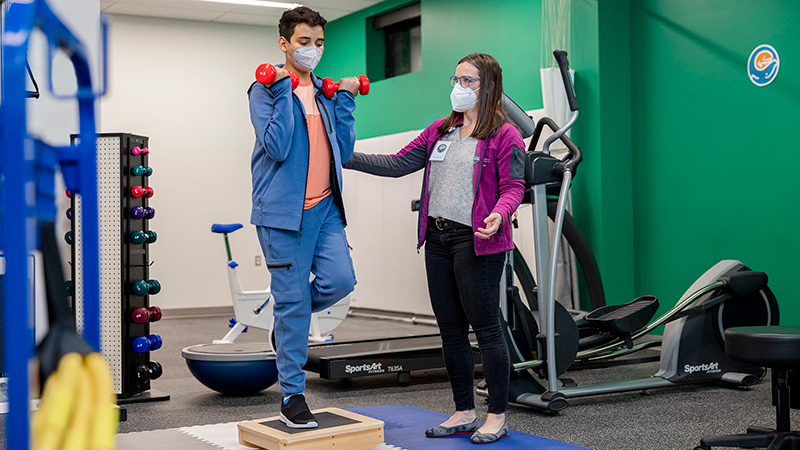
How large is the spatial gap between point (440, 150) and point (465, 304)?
1.91 feet

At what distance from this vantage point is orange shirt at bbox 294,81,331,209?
9.00 ft

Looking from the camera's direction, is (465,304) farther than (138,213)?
No

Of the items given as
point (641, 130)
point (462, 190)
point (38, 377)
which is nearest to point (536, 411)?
point (462, 190)

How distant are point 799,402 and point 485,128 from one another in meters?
1.40

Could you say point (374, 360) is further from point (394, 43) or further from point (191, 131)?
point (191, 131)

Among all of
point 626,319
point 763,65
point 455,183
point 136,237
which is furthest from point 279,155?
point 763,65

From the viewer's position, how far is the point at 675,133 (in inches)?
229

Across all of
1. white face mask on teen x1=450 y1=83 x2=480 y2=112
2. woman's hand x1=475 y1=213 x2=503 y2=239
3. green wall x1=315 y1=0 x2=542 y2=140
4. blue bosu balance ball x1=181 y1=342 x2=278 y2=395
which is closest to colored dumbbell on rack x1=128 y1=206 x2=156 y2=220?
blue bosu balance ball x1=181 y1=342 x2=278 y2=395

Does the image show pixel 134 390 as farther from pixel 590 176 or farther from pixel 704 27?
pixel 704 27

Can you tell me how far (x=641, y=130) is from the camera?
6.11m

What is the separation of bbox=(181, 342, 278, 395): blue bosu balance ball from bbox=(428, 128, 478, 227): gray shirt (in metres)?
1.43

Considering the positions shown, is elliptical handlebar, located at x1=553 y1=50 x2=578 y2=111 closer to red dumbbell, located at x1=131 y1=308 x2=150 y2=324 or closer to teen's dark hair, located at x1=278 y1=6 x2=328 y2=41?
teen's dark hair, located at x1=278 y1=6 x2=328 y2=41

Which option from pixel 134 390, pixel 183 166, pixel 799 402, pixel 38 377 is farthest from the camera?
pixel 183 166

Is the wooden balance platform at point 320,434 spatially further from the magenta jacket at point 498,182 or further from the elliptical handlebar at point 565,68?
the elliptical handlebar at point 565,68
